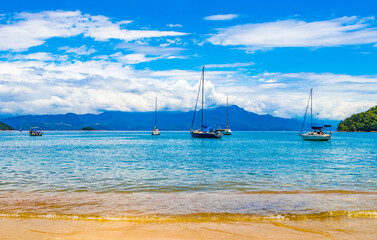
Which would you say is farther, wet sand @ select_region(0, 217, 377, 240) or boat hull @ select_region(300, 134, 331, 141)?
boat hull @ select_region(300, 134, 331, 141)

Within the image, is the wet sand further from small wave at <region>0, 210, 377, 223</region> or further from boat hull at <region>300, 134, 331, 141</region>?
boat hull at <region>300, 134, 331, 141</region>

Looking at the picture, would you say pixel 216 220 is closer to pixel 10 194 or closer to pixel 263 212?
pixel 263 212

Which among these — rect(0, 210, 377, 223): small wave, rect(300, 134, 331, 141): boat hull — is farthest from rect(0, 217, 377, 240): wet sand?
rect(300, 134, 331, 141): boat hull

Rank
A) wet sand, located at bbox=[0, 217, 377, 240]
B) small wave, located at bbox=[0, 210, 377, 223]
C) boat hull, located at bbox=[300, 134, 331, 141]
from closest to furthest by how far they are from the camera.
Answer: wet sand, located at bbox=[0, 217, 377, 240] < small wave, located at bbox=[0, 210, 377, 223] < boat hull, located at bbox=[300, 134, 331, 141]

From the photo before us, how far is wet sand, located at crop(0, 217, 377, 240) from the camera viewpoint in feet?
33.3

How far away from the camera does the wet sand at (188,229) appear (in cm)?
1014

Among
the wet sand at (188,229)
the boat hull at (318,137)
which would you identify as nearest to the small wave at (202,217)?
the wet sand at (188,229)

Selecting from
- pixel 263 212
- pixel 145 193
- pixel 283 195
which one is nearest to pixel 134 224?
pixel 263 212

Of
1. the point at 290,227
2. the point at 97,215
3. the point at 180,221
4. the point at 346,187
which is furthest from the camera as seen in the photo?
the point at 346,187

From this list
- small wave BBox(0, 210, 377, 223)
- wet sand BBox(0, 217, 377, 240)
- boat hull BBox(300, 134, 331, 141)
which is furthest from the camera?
boat hull BBox(300, 134, 331, 141)

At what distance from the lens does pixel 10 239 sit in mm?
9703

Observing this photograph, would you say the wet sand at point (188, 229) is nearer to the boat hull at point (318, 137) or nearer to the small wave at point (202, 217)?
the small wave at point (202, 217)

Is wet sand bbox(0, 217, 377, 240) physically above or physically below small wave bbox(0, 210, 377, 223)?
above

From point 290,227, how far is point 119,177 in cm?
1704
